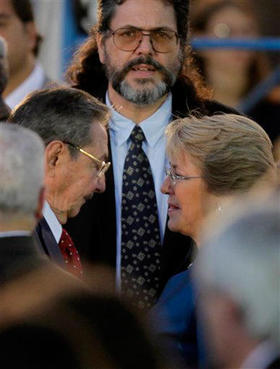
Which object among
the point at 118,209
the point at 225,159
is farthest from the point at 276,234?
the point at 118,209

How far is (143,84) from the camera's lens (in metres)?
5.06

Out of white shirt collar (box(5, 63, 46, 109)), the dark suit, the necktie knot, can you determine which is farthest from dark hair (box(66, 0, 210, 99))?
the dark suit

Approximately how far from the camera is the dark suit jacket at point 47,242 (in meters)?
4.02

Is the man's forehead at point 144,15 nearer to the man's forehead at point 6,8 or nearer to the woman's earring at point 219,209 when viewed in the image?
the woman's earring at point 219,209

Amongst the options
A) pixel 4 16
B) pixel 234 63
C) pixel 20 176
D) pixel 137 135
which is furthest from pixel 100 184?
pixel 234 63

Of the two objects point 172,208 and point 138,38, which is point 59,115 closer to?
point 172,208

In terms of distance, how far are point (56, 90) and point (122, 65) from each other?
0.88 m

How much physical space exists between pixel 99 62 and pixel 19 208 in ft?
8.19

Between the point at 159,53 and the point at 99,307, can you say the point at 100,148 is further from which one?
the point at 99,307

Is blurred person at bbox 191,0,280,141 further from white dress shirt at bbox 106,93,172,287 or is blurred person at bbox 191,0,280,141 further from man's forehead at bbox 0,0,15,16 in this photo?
white dress shirt at bbox 106,93,172,287

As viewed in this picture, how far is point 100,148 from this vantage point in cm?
432

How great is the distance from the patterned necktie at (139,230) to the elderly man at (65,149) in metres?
0.45

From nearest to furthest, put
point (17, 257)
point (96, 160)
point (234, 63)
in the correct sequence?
point (17, 257) < point (96, 160) < point (234, 63)

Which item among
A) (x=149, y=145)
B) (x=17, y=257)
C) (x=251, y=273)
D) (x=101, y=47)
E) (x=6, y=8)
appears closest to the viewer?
(x=251, y=273)
